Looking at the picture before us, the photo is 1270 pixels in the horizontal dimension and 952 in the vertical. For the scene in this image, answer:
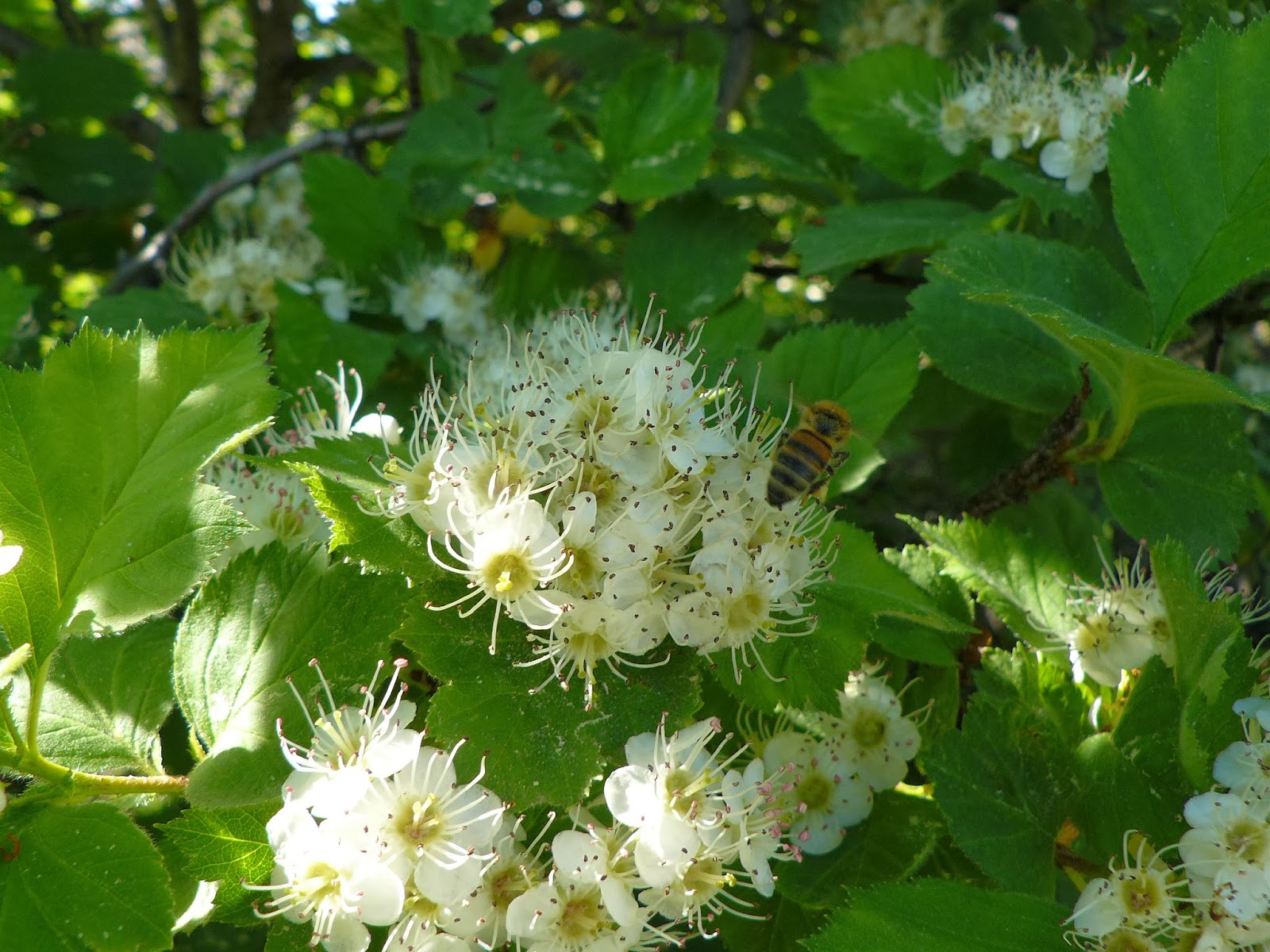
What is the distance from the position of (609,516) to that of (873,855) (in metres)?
0.72

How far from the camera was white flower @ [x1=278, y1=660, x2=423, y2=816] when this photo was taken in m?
1.25

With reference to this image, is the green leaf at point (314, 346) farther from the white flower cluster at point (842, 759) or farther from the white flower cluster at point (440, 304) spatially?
the white flower cluster at point (842, 759)

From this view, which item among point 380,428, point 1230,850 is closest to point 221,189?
point 380,428

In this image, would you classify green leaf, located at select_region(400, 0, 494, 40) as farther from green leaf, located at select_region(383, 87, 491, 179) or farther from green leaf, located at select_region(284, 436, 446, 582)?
green leaf, located at select_region(284, 436, 446, 582)

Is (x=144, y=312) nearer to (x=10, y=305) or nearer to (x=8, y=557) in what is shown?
(x=10, y=305)

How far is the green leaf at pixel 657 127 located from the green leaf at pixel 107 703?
151cm

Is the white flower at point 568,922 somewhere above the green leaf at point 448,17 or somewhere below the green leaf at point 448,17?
below

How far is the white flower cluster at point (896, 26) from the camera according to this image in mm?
3418

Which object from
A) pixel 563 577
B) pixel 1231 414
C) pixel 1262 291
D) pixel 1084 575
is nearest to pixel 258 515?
pixel 563 577

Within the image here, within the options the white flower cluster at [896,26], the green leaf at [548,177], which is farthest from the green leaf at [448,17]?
the white flower cluster at [896,26]

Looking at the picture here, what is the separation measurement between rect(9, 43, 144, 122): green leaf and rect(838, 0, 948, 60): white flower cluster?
2.29 meters

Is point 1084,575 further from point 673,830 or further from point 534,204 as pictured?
point 534,204

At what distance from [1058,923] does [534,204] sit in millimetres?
1951

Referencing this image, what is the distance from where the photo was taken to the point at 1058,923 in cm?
138
